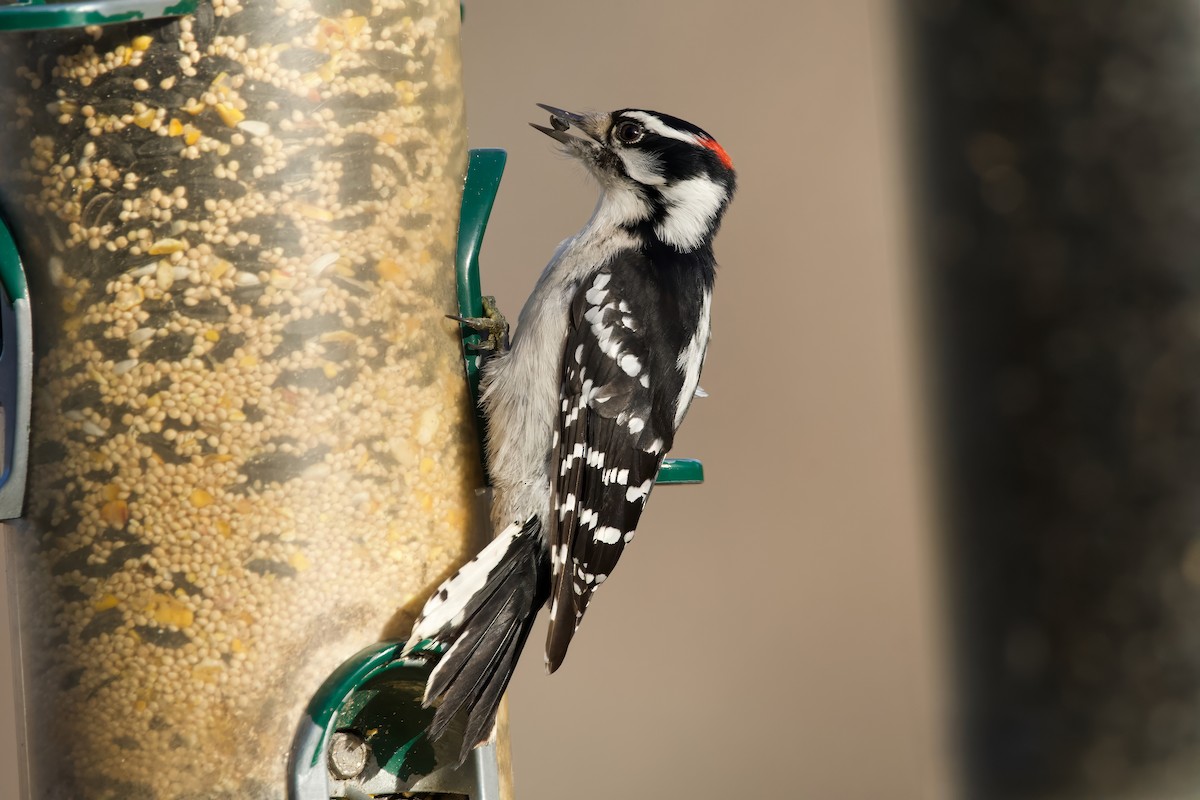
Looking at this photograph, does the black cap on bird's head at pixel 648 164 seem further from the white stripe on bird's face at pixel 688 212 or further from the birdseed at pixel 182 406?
the birdseed at pixel 182 406

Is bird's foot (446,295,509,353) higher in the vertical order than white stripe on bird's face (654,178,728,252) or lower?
lower

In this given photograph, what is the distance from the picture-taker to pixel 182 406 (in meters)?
2.78

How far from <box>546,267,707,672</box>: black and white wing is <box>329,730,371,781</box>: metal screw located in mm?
416

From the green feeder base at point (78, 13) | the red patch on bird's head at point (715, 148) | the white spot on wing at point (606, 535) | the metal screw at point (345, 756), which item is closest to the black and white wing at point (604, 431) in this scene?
the white spot on wing at point (606, 535)

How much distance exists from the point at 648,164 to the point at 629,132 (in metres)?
0.10

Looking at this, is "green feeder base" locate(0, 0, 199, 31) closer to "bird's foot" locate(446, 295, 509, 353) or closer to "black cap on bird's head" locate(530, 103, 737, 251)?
"bird's foot" locate(446, 295, 509, 353)

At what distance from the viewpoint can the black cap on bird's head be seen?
3.78 metres

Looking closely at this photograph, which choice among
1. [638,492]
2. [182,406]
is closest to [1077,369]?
[638,492]

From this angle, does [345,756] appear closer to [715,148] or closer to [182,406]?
[182,406]

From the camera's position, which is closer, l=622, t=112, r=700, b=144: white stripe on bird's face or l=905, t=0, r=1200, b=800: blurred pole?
l=905, t=0, r=1200, b=800: blurred pole

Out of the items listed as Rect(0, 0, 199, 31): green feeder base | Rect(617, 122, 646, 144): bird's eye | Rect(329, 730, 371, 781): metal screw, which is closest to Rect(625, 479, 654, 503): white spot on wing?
Rect(329, 730, 371, 781): metal screw

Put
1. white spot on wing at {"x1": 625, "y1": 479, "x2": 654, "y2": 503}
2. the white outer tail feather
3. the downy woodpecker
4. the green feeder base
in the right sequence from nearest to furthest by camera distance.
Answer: the green feeder base
the white outer tail feather
the downy woodpecker
white spot on wing at {"x1": 625, "y1": 479, "x2": 654, "y2": 503}

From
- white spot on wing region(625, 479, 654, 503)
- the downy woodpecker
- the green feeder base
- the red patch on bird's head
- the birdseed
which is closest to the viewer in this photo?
the green feeder base

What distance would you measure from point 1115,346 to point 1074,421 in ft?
0.65
